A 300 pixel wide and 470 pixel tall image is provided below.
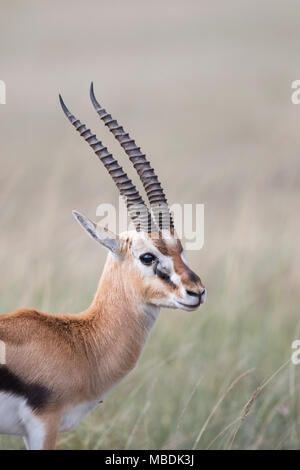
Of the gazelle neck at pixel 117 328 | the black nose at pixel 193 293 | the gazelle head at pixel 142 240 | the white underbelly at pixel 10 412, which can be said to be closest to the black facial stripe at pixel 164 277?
the gazelle head at pixel 142 240

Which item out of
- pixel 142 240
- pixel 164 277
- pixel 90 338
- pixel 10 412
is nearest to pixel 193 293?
pixel 164 277

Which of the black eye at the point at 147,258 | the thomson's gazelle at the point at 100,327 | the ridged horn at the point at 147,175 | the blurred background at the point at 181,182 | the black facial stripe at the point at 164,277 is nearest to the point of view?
the thomson's gazelle at the point at 100,327

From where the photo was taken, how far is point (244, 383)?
8.84 m

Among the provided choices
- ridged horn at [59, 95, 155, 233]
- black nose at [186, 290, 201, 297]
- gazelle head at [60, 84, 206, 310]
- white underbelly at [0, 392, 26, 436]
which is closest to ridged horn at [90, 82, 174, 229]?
gazelle head at [60, 84, 206, 310]

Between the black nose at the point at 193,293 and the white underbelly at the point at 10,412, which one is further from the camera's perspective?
the black nose at the point at 193,293

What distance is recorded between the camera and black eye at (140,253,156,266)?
5584 mm

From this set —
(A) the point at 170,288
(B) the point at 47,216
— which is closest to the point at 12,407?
(A) the point at 170,288

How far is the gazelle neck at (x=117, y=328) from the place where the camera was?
18.5 ft

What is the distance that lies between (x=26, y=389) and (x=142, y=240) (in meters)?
1.25

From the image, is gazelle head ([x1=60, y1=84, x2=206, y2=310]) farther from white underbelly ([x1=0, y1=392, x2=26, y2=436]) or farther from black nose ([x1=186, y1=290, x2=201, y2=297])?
white underbelly ([x1=0, y1=392, x2=26, y2=436])

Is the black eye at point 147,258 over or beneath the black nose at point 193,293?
over

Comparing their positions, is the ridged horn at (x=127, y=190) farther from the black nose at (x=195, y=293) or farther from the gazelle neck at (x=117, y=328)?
the black nose at (x=195, y=293)
